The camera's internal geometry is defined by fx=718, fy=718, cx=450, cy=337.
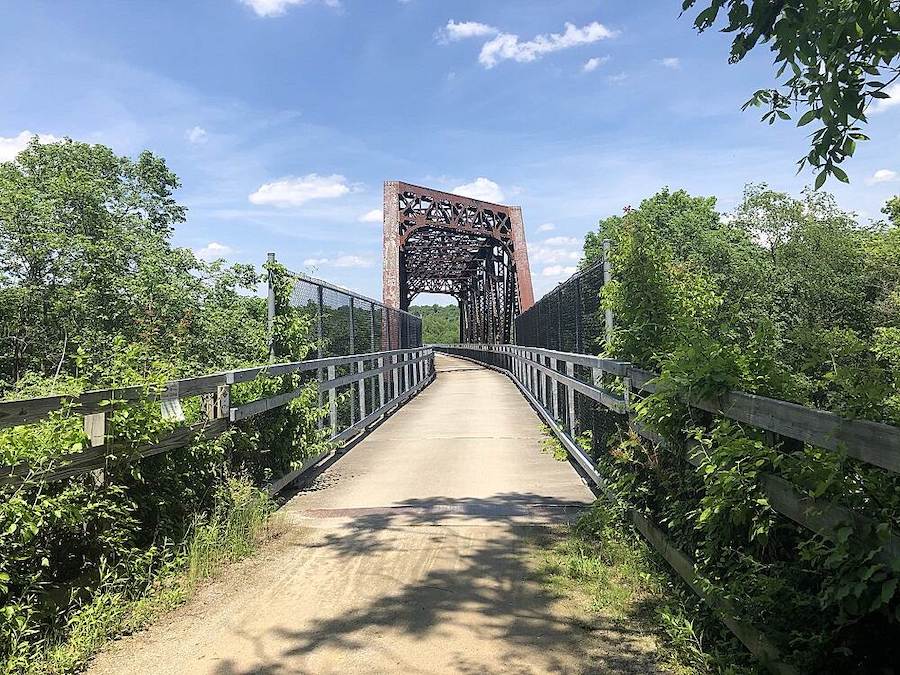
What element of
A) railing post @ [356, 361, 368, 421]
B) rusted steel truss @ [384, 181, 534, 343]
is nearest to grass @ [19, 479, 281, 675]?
railing post @ [356, 361, 368, 421]

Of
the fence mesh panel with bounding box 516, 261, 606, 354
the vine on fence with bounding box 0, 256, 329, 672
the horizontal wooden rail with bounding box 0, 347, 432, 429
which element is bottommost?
the vine on fence with bounding box 0, 256, 329, 672

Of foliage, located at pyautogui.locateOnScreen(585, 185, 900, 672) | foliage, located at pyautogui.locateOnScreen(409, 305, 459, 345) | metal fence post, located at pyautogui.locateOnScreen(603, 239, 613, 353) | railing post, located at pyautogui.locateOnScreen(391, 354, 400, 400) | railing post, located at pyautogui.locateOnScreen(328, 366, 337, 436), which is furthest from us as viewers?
foliage, located at pyautogui.locateOnScreen(409, 305, 459, 345)

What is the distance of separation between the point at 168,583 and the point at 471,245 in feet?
143

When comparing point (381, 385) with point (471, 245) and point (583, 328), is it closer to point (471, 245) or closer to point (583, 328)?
point (583, 328)

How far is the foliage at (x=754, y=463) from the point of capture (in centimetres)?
199

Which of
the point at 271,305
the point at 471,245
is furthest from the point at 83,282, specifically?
the point at 471,245

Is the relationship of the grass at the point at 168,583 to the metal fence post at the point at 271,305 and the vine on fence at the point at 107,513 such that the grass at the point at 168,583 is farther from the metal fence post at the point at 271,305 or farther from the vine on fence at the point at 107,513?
the metal fence post at the point at 271,305

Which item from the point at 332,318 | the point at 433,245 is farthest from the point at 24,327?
the point at 433,245

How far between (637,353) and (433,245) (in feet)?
149

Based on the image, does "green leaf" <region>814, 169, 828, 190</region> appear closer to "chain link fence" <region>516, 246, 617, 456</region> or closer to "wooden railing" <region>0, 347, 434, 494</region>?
"chain link fence" <region>516, 246, 617, 456</region>

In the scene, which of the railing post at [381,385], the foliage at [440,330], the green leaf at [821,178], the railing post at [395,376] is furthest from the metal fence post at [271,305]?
the foliage at [440,330]

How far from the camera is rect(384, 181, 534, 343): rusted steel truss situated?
111 ft

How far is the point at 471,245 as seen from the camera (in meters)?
46.9

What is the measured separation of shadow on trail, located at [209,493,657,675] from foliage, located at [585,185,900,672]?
26.5 inches
